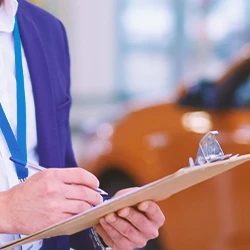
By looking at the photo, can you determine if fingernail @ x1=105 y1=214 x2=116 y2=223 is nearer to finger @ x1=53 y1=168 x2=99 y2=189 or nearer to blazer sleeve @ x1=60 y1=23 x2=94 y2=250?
finger @ x1=53 y1=168 x2=99 y2=189

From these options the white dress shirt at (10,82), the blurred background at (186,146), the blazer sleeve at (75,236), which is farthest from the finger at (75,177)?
the blurred background at (186,146)

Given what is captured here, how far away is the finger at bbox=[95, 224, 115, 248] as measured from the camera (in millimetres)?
1662

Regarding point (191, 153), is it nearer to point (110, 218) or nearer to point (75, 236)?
point (75, 236)

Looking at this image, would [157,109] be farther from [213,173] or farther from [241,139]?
[213,173]

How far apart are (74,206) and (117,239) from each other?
0.61 feet

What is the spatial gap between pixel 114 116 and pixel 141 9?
23.3ft

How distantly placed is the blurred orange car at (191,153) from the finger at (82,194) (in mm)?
2878

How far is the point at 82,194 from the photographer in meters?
1.51

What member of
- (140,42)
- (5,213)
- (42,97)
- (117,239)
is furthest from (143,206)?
(140,42)

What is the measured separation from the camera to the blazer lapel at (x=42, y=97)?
1785 mm

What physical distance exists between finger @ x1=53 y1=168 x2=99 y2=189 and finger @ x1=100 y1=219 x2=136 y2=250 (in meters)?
0.09

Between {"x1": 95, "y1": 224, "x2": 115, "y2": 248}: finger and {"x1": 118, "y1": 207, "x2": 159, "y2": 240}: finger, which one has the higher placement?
{"x1": 118, "y1": 207, "x2": 159, "y2": 240}: finger

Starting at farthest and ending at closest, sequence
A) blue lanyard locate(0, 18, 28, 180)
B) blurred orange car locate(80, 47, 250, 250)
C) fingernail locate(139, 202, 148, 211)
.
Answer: blurred orange car locate(80, 47, 250, 250), blue lanyard locate(0, 18, 28, 180), fingernail locate(139, 202, 148, 211)

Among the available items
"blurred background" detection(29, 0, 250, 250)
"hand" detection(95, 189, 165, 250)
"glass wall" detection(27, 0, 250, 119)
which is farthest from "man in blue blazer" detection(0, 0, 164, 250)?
"glass wall" detection(27, 0, 250, 119)
